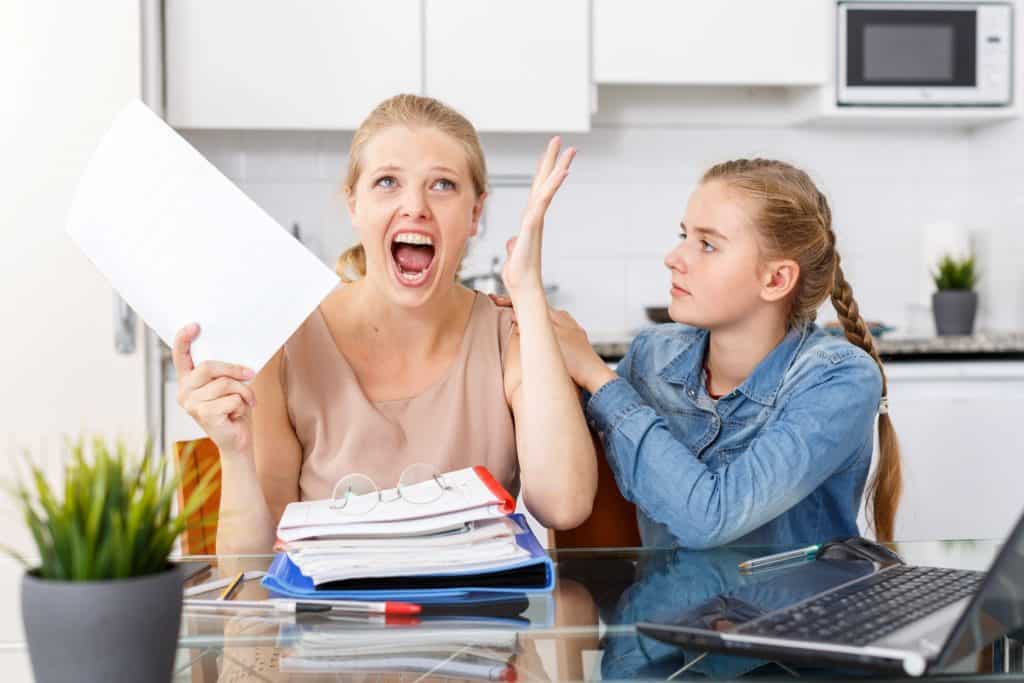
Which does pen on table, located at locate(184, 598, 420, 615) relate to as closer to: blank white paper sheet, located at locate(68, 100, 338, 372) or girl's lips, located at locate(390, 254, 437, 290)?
blank white paper sheet, located at locate(68, 100, 338, 372)

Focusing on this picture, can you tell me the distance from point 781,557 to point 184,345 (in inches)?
26.5

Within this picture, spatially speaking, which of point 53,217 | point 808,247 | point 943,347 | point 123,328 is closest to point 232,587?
point 808,247

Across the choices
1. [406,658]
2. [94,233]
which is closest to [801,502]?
[406,658]

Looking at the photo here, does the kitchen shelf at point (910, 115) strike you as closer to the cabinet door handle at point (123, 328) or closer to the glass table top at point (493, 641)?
the cabinet door handle at point (123, 328)

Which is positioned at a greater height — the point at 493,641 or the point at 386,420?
the point at 386,420

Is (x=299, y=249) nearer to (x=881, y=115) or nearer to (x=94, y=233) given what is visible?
(x=94, y=233)

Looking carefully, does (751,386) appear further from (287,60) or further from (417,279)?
(287,60)

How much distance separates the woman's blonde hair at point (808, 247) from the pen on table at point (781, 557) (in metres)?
0.45

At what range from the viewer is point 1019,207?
3.43 m

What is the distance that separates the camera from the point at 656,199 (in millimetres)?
3523

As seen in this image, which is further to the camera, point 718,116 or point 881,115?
point 718,116

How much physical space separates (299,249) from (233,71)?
6.56 ft

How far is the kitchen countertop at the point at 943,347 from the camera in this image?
2900 mm

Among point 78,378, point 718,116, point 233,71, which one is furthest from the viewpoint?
point 718,116
